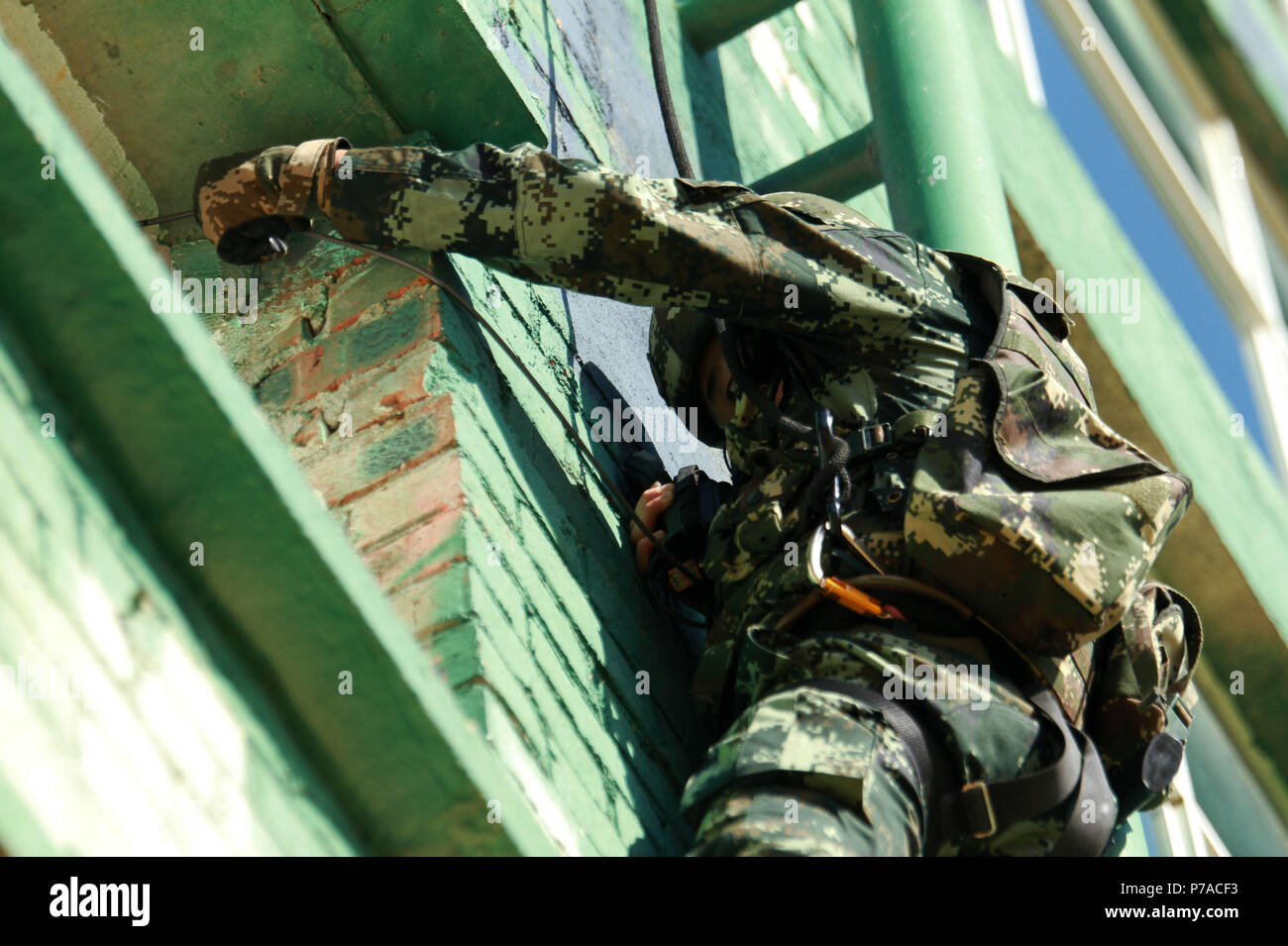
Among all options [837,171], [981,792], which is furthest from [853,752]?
[837,171]

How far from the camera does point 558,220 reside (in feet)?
7.73

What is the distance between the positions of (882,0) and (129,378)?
3202 mm

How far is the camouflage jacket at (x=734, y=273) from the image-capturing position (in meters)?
2.34

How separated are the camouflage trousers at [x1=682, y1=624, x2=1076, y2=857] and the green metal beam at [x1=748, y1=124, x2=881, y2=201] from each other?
2.25m

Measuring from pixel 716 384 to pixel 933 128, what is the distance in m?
1.45

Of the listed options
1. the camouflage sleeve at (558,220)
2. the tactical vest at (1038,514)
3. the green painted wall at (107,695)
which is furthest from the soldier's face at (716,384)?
the green painted wall at (107,695)

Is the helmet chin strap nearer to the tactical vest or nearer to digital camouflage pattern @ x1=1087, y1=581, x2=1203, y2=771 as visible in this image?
the tactical vest

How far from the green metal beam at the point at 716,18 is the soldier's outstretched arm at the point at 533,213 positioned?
207cm

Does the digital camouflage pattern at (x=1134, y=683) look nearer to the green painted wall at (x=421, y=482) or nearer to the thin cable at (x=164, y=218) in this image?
the green painted wall at (x=421, y=482)

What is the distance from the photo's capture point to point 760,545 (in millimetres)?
2336

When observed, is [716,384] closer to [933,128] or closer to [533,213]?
[533,213]

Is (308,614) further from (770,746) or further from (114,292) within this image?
(770,746)
